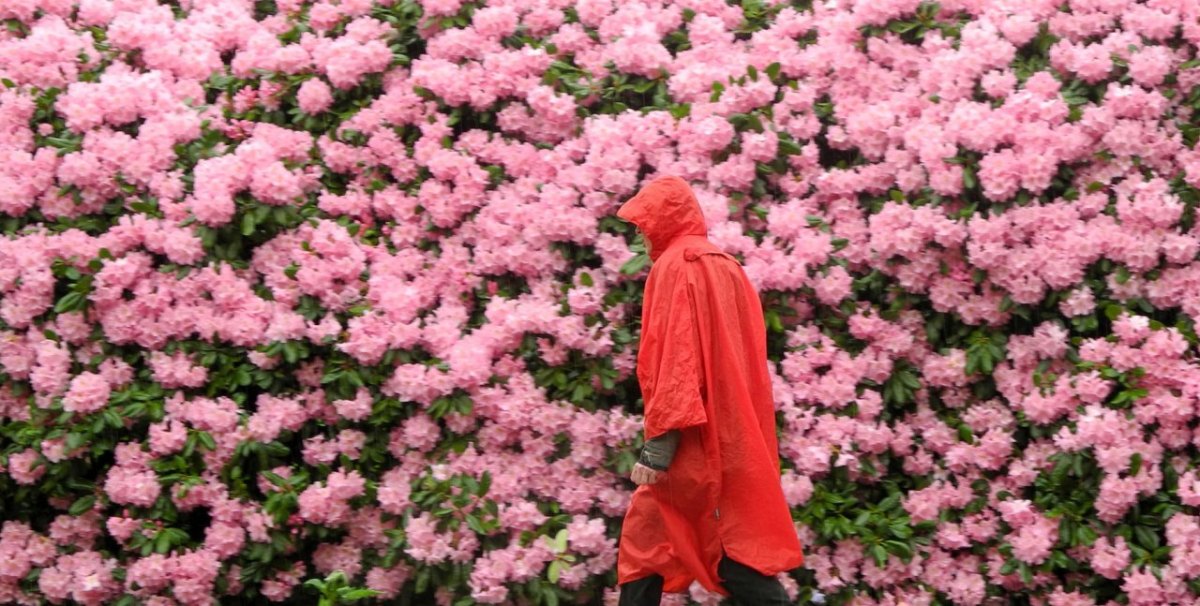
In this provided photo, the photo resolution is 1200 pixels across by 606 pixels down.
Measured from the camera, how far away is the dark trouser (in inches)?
144

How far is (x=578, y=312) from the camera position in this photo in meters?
4.57

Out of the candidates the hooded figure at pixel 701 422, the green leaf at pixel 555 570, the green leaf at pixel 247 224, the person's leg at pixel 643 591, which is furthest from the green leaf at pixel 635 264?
the green leaf at pixel 247 224

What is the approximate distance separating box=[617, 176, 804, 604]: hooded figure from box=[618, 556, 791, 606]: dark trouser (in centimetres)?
1

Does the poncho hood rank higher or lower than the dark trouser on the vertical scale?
higher

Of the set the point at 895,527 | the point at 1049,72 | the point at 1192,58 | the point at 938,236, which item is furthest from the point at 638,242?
the point at 1192,58

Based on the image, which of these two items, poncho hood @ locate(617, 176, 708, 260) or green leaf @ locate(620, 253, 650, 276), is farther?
green leaf @ locate(620, 253, 650, 276)

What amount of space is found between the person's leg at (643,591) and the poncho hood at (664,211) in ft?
3.22

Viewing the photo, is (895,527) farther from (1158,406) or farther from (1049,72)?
(1049,72)

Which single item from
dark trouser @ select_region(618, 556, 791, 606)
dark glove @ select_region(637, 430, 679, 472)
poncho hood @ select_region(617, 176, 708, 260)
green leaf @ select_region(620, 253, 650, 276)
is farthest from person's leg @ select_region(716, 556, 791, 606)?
green leaf @ select_region(620, 253, 650, 276)

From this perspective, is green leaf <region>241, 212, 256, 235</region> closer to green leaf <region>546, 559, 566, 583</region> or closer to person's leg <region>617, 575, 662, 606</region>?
green leaf <region>546, 559, 566, 583</region>

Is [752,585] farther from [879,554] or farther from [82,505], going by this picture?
[82,505]

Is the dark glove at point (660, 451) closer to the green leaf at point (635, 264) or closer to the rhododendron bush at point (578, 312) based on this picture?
the rhododendron bush at point (578, 312)

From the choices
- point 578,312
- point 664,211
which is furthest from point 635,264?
point 664,211

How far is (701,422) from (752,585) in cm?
55
